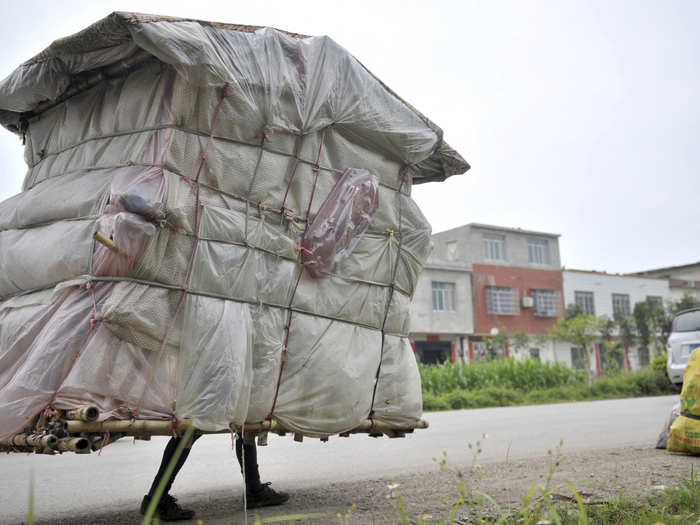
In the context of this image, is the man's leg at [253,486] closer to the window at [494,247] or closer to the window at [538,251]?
the window at [494,247]

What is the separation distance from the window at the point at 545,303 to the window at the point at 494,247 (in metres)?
2.46

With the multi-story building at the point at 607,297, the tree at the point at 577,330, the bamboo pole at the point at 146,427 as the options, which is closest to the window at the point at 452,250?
the tree at the point at 577,330

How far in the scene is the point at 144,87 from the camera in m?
3.85

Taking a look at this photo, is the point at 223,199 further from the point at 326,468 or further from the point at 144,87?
the point at 326,468

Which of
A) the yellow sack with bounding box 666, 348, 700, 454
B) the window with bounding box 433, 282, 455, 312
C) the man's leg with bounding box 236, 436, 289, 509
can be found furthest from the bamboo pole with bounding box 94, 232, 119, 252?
the window with bounding box 433, 282, 455, 312

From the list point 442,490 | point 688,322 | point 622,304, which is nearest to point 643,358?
point 622,304

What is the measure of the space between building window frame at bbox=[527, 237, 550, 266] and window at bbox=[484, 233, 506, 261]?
171 centimetres

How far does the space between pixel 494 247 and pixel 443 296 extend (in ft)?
15.3

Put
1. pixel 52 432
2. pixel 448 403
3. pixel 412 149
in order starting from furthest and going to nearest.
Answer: pixel 448 403 → pixel 412 149 → pixel 52 432

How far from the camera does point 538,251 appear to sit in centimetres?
A: 3412

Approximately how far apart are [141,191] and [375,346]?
1.90 m

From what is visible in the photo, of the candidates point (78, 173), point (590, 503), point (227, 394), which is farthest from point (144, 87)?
point (590, 503)

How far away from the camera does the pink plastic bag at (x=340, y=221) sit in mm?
4148

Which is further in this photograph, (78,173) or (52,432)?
(78,173)
